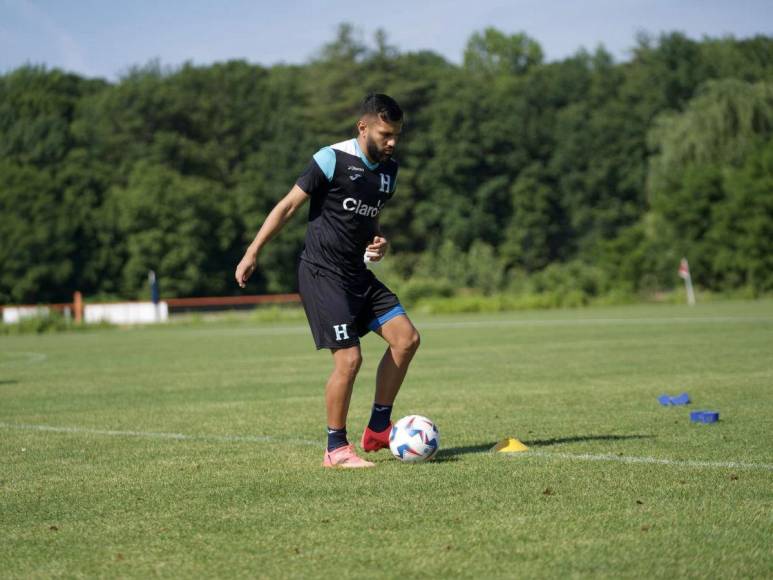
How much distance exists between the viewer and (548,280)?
55250mm

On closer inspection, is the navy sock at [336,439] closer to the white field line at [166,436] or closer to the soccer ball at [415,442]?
the soccer ball at [415,442]

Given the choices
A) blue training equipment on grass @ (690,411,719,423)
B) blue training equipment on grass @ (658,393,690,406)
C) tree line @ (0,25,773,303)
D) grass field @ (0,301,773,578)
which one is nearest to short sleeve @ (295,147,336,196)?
grass field @ (0,301,773,578)

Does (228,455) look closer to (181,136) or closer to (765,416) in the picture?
(765,416)

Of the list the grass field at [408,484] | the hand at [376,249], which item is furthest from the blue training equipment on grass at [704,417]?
the hand at [376,249]

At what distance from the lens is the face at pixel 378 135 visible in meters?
7.47

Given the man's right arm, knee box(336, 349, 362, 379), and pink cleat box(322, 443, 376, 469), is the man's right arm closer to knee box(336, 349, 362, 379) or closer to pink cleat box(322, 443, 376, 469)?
knee box(336, 349, 362, 379)

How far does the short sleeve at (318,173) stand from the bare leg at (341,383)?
1.07 meters

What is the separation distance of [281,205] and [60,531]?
2600 mm

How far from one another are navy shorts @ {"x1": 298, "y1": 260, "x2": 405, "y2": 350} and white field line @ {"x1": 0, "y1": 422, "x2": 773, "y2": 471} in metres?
1.32

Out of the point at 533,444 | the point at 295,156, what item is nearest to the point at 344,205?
the point at 533,444

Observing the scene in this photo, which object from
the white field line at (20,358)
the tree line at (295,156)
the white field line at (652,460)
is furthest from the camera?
the tree line at (295,156)

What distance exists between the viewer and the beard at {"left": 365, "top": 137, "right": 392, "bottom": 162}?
7520 mm

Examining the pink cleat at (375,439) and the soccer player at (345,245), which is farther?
the pink cleat at (375,439)

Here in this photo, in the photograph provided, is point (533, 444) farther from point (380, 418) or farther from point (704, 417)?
point (704, 417)
